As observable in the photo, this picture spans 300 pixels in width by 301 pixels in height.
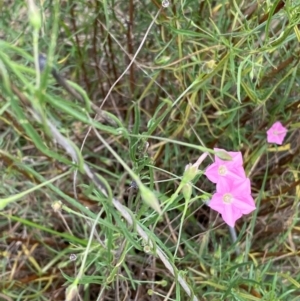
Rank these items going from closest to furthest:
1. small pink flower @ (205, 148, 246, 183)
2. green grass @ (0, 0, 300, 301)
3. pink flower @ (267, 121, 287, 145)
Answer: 1. small pink flower @ (205, 148, 246, 183)
2. green grass @ (0, 0, 300, 301)
3. pink flower @ (267, 121, 287, 145)

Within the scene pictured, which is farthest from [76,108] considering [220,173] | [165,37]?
[165,37]

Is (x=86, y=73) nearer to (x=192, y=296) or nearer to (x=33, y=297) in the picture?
(x=33, y=297)

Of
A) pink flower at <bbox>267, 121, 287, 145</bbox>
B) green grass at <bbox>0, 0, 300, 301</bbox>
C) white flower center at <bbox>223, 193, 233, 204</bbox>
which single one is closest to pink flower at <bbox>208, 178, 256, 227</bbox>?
white flower center at <bbox>223, 193, 233, 204</bbox>

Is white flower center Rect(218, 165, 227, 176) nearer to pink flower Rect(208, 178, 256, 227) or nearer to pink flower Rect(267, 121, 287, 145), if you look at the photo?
pink flower Rect(208, 178, 256, 227)

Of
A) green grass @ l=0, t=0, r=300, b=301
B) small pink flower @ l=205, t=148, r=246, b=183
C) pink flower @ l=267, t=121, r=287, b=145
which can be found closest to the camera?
small pink flower @ l=205, t=148, r=246, b=183

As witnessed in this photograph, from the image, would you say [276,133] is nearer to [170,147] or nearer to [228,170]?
[170,147]

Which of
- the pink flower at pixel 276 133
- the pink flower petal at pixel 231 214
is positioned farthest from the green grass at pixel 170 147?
the pink flower petal at pixel 231 214

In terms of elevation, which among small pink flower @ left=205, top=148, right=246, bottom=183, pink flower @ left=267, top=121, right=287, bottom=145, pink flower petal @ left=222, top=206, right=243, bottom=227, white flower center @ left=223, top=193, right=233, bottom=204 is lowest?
pink flower @ left=267, top=121, right=287, bottom=145
